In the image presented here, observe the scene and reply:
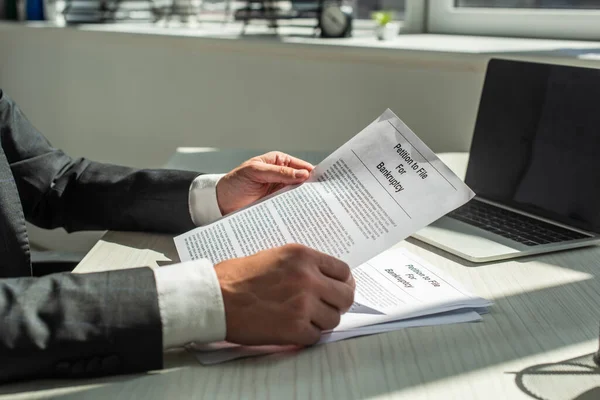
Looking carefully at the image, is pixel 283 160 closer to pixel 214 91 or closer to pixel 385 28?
pixel 385 28

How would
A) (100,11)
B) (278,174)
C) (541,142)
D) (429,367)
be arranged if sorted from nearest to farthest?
1. (429,367)
2. (278,174)
3. (541,142)
4. (100,11)

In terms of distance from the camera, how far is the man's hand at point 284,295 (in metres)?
0.73

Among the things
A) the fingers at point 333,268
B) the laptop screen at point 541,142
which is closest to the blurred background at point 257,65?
the laptop screen at point 541,142

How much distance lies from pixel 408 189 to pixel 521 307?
183 millimetres

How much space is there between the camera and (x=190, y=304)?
2.41 feet

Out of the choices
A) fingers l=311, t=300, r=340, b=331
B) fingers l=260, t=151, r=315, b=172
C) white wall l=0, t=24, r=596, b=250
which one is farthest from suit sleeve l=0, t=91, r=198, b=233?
white wall l=0, t=24, r=596, b=250

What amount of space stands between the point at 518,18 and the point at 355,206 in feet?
4.61

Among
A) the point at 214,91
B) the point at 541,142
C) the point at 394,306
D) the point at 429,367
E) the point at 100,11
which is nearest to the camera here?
the point at 429,367

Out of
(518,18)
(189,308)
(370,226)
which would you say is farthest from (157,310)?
(518,18)

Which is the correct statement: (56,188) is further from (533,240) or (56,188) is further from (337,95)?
(337,95)

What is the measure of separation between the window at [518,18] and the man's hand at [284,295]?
4.80ft

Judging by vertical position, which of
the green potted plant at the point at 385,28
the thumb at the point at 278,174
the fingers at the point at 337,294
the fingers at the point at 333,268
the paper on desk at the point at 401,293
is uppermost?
the green potted plant at the point at 385,28

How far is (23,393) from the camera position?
671 mm

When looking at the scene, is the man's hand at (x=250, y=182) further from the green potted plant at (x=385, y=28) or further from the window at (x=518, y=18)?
the window at (x=518, y=18)
